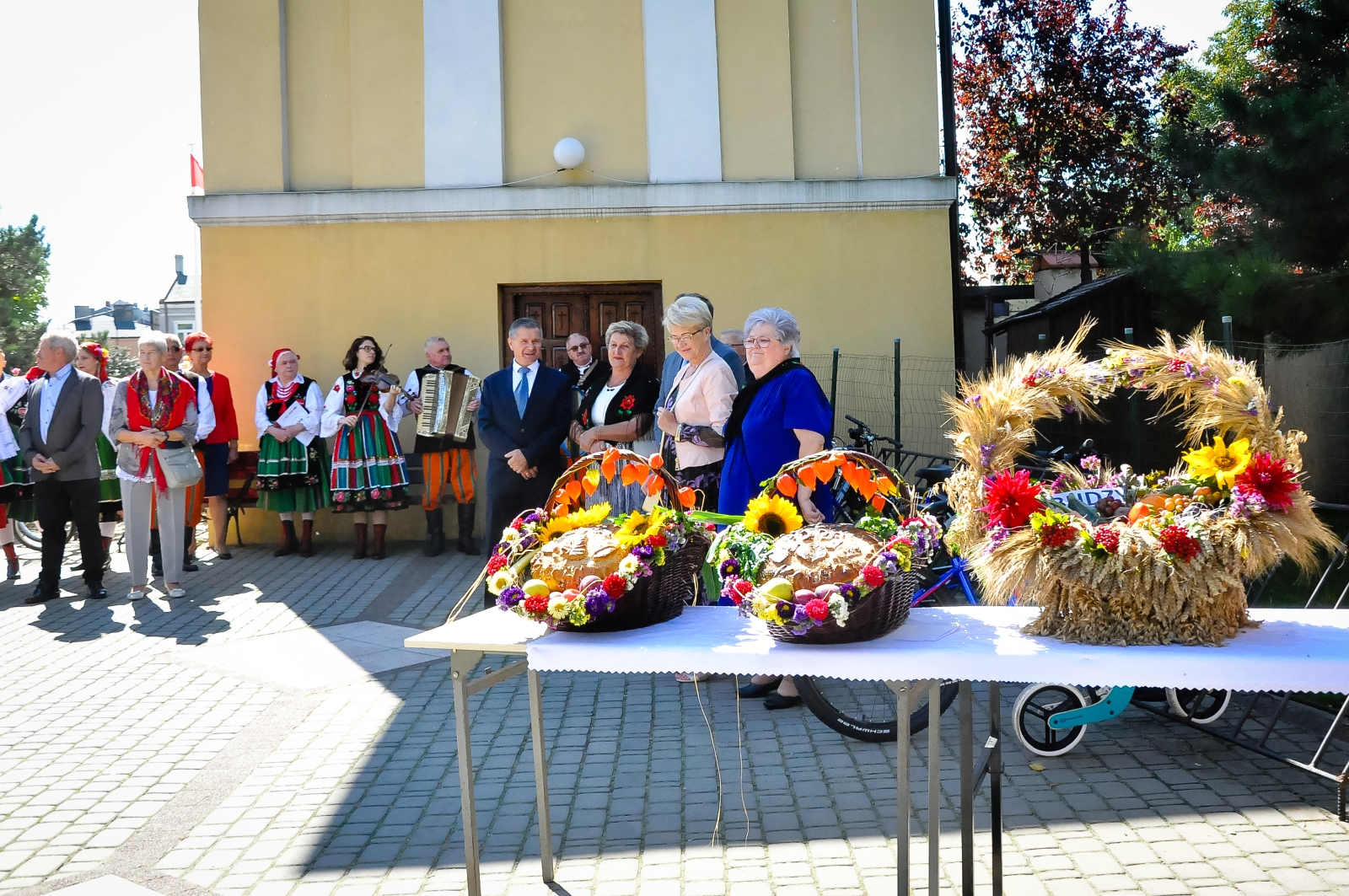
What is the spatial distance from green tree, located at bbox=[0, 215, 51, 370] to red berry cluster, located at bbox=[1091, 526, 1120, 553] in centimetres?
4674

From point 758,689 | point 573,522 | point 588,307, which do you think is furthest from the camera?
point 588,307

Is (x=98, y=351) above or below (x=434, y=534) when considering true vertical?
above

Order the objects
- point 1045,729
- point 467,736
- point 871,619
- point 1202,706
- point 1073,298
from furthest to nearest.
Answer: point 1073,298
point 1202,706
point 1045,729
point 467,736
point 871,619

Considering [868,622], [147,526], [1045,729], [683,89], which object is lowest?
[1045,729]

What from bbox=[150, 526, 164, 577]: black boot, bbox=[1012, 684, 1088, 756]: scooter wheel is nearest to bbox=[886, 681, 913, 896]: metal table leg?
bbox=[1012, 684, 1088, 756]: scooter wheel

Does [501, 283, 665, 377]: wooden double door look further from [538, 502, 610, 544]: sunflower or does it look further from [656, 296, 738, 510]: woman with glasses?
[538, 502, 610, 544]: sunflower

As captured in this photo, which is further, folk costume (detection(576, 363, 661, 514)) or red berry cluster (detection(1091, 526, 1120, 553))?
folk costume (detection(576, 363, 661, 514))

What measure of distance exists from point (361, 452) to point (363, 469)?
0.52 ft

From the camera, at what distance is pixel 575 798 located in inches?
167

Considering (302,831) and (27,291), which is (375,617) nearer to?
(302,831)

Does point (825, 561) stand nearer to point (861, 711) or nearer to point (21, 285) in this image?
point (861, 711)

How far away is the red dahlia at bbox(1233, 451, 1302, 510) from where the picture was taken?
107 inches

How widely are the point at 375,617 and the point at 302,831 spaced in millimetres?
3834

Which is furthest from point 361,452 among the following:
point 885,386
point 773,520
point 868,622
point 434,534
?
point 868,622
